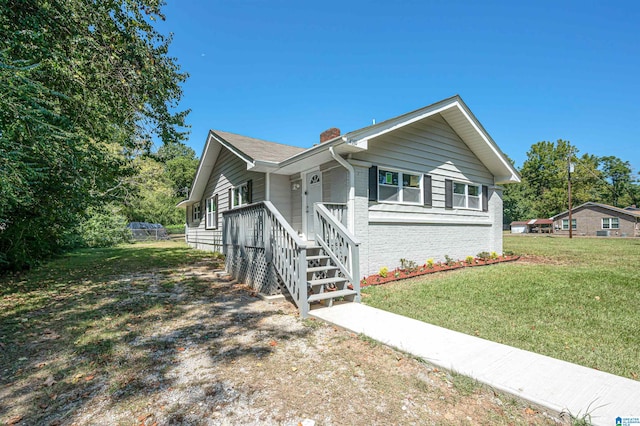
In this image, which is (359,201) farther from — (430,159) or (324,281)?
(430,159)

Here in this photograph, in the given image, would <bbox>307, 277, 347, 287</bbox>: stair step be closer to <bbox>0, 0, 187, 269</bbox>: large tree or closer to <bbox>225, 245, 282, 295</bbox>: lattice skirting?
<bbox>225, 245, 282, 295</bbox>: lattice skirting

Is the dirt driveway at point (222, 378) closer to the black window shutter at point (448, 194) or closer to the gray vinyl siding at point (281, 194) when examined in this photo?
the gray vinyl siding at point (281, 194)

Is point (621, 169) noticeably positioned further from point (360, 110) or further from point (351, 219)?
point (351, 219)

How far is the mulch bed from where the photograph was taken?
7.36 meters

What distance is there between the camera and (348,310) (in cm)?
484

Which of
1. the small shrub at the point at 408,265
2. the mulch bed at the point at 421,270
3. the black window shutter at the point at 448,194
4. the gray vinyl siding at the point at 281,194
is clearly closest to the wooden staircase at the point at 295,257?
the mulch bed at the point at 421,270

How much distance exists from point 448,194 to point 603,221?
4086 centimetres

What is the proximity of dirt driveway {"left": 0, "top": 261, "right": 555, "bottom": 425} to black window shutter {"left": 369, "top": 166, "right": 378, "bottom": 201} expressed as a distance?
13.6 feet

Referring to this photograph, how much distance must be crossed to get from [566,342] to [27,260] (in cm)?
1210

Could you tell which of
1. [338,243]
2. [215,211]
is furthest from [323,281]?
[215,211]

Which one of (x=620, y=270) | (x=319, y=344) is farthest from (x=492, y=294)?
(x=620, y=270)

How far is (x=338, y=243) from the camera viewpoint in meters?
6.26

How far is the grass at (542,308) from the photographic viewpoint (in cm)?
342

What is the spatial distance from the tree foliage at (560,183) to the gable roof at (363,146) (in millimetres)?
48506
